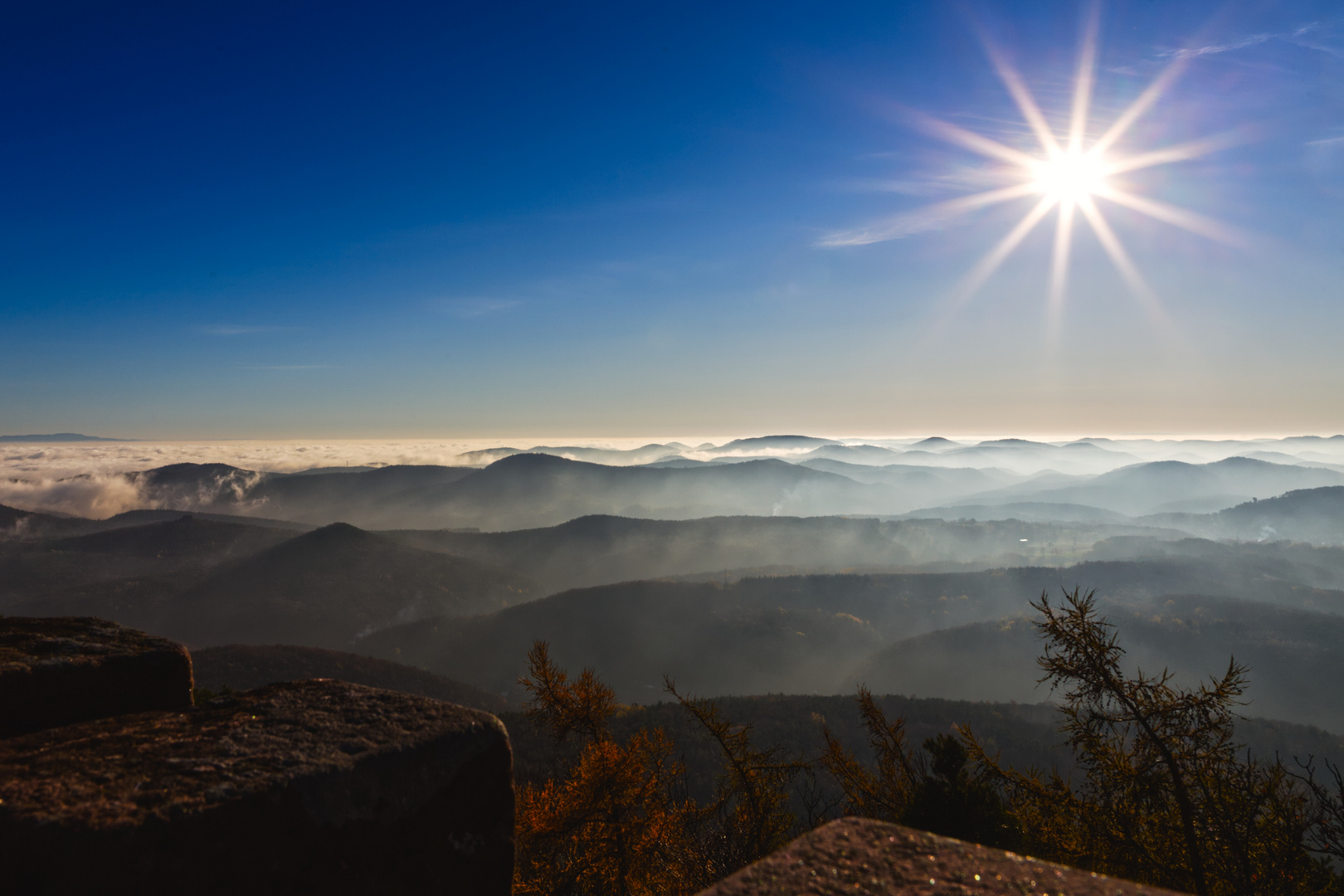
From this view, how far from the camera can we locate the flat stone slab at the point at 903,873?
5.82 feet

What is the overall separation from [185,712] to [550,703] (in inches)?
268

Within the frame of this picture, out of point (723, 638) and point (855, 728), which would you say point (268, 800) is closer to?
point (855, 728)

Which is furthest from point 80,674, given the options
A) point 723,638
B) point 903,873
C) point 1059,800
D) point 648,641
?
point 723,638

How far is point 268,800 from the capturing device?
2.37 m

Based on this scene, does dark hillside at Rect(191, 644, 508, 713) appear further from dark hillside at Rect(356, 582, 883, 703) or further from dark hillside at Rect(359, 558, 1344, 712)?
dark hillside at Rect(359, 558, 1344, 712)

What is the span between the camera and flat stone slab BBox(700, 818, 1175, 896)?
177cm

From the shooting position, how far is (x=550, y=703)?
9.30m

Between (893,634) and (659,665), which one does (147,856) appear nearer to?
(659,665)

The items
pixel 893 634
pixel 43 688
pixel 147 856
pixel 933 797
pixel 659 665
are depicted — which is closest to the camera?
pixel 147 856

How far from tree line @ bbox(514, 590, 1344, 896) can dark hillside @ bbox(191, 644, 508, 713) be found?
298ft

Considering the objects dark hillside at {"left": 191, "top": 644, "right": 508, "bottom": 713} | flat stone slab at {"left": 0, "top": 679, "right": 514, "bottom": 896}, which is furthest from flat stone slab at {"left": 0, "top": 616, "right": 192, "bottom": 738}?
dark hillside at {"left": 191, "top": 644, "right": 508, "bottom": 713}

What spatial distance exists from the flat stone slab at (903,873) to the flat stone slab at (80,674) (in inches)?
134

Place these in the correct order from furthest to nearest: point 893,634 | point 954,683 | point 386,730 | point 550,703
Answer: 1. point 893,634
2. point 954,683
3. point 550,703
4. point 386,730

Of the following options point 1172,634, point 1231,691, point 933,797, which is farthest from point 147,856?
point 1172,634
